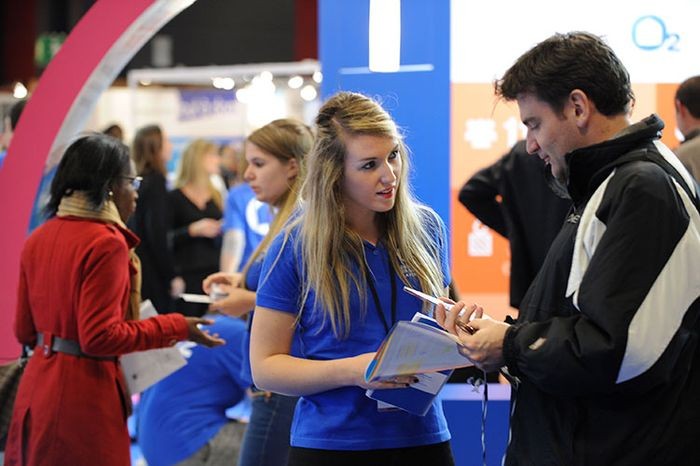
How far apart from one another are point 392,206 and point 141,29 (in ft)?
5.91

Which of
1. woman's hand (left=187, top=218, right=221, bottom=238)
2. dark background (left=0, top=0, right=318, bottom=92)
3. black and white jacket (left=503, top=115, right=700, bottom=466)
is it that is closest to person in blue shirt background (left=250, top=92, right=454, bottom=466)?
black and white jacket (left=503, top=115, right=700, bottom=466)

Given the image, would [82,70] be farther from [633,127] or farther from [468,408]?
[633,127]

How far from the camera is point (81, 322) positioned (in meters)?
2.74

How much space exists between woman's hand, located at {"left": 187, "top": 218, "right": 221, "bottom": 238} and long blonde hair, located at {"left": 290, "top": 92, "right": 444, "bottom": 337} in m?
4.06

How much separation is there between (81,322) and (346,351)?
3.06ft

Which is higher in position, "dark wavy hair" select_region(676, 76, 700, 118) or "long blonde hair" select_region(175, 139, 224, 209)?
"dark wavy hair" select_region(676, 76, 700, 118)

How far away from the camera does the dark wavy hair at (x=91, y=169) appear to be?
2.88 m

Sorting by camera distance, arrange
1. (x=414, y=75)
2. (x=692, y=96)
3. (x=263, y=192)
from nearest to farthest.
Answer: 1. (x=263, y=192)
2. (x=414, y=75)
3. (x=692, y=96)

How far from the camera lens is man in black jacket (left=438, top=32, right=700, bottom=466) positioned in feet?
5.57

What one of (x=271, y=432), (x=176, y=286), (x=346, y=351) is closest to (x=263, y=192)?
(x=271, y=432)

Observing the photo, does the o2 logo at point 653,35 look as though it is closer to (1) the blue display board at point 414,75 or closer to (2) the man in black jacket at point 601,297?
(1) the blue display board at point 414,75

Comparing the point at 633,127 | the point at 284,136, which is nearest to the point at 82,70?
the point at 284,136

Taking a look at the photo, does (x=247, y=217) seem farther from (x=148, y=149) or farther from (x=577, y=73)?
(x=577, y=73)

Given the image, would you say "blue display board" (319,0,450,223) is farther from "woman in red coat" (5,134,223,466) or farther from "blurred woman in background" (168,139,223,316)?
"blurred woman in background" (168,139,223,316)
